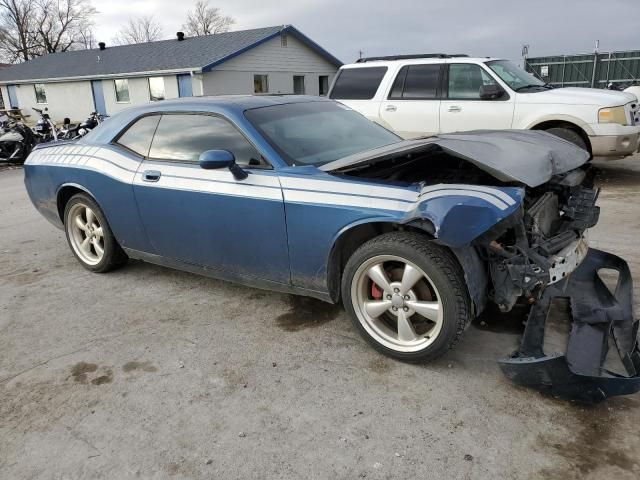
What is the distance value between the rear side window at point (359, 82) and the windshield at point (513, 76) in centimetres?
175

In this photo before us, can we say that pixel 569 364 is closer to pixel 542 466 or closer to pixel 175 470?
pixel 542 466

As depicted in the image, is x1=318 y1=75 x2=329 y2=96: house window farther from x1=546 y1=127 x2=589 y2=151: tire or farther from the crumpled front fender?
the crumpled front fender

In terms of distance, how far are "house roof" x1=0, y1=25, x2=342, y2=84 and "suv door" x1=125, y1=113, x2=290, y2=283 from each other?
2014 centimetres

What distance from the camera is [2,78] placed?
32.9 meters

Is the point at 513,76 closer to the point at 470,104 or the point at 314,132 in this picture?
the point at 470,104

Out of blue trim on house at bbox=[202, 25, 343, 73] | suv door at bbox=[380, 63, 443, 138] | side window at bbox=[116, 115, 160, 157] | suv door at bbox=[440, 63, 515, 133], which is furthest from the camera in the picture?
blue trim on house at bbox=[202, 25, 343, 73]

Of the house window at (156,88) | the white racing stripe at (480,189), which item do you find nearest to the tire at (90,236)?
the white racing stripe at (480,189)

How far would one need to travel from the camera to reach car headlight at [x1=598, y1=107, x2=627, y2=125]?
7.25m

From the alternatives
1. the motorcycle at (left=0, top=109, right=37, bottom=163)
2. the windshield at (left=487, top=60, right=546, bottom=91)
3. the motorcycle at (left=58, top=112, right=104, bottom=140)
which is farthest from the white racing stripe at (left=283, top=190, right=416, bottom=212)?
the motorcycle at (left=0, top=109, right=37, bottom=163)

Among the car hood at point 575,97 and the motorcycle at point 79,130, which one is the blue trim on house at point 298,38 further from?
the car hood at point 575,97

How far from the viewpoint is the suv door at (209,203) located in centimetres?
348

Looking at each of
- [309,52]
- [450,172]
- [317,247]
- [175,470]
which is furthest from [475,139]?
[309,52]

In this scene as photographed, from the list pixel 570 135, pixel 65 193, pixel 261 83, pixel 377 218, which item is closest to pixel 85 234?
pixel 65 193

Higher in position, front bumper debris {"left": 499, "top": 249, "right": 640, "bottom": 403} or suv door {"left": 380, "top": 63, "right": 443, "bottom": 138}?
suv door {"left": 380, "top": 63, "right": 443, "bottom": 138}
